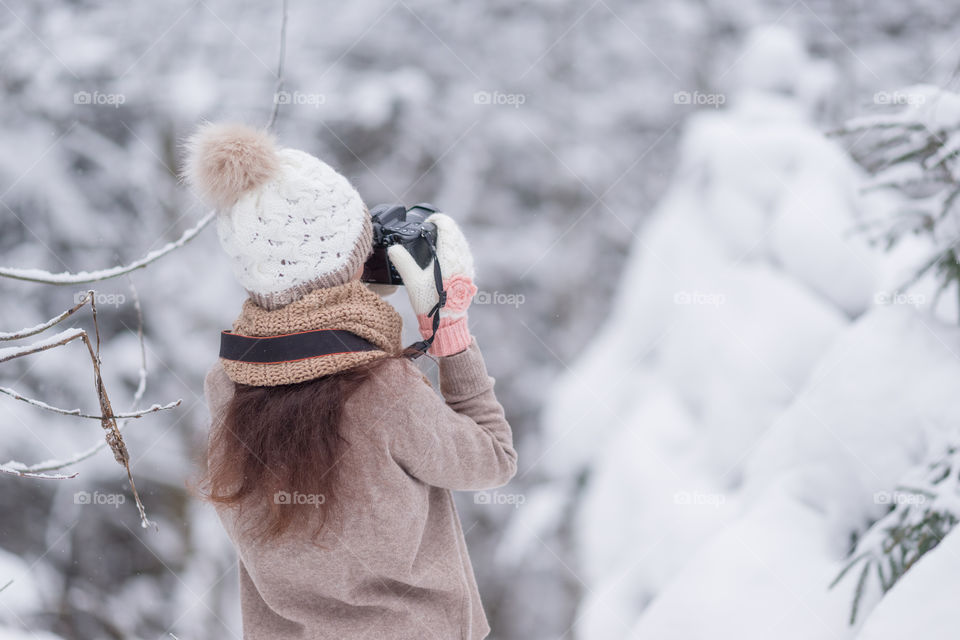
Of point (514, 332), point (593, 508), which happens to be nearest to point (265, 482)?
point (593, 508)

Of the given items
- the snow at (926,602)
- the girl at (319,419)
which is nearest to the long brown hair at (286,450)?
the girl at (319,419)

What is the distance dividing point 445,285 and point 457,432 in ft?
0.76

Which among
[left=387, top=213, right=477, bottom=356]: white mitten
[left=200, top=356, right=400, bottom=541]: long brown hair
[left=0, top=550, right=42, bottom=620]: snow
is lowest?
[left=0, top=550, right=42, bottom=620]: snow

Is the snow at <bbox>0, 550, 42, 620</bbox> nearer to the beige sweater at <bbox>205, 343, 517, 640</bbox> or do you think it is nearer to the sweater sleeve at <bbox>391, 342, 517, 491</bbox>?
the beige sweater at <bbox>205, 343, 517, 640</bbox>

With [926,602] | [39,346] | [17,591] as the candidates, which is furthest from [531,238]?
[17,591]

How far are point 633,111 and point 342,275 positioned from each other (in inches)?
78.9

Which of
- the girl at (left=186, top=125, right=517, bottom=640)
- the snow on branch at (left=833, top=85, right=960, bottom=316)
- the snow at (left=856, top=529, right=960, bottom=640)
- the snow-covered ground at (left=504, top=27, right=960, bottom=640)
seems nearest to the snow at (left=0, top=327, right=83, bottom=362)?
the girl at (left=186, top=125, right=517, bottom=640)

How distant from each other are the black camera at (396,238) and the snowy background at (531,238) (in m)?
1.37

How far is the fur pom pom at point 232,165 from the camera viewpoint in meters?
0.86

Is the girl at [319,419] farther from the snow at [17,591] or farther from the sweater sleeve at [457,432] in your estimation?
the snow at [17,591]

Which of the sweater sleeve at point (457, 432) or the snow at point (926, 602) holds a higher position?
the sweater sleeve at point (457, 432)

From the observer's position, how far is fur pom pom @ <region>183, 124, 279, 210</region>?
0.86 m

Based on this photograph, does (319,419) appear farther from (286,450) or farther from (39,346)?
Answer: (39,346)

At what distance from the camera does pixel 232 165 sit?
33.8 inches
